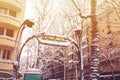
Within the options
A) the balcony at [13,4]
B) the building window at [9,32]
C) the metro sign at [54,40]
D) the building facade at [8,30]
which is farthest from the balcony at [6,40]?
the metro sign at [54,40]

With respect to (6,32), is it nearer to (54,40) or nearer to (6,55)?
(6,55)

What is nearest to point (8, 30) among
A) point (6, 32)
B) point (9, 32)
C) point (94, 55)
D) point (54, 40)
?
point (9, 32)

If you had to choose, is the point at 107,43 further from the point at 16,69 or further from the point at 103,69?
the point at 16,69

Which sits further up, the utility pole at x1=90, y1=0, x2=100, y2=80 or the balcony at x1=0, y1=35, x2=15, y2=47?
the balcony at x1=0, y1=35, x2=15, y2=47

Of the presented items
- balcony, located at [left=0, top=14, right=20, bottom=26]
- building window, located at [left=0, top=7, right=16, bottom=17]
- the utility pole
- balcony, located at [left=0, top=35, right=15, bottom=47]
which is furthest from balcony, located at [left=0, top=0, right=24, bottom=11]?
the utility pole

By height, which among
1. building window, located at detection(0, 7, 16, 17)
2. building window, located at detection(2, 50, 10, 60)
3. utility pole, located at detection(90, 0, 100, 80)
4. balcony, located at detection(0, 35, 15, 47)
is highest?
building window, located at detection(0, 7, 16, 17)

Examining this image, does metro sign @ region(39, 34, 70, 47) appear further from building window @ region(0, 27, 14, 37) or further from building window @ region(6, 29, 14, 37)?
building window @ region(6, 29, 14, 37)

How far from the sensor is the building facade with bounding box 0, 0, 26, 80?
21.6m

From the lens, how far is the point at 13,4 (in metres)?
23.5

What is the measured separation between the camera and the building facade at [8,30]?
2158 centimetres

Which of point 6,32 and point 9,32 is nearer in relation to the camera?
point 6,32

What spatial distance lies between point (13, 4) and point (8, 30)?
3.03 metres

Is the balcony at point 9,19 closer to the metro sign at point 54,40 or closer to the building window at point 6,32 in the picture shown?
the building window at point 6,32

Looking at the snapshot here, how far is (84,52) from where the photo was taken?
29.2 metres
